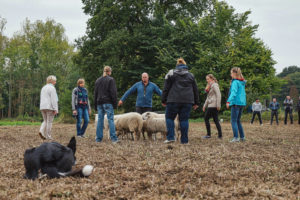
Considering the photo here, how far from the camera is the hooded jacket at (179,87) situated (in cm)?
736

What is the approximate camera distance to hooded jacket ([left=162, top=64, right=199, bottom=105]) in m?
7.36

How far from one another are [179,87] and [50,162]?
13.4ft

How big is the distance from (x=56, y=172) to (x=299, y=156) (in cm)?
463

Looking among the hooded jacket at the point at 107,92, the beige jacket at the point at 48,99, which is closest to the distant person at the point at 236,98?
the hooded jacket at the point at 107,92

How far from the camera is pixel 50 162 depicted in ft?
13.3

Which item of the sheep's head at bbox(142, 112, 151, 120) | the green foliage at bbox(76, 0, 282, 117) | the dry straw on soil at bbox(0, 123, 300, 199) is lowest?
the dry straw on soil at bbox(0, 123, 300, 199)

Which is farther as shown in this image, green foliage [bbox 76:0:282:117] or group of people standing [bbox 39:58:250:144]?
green foliage [bbox 76:0:282:117]

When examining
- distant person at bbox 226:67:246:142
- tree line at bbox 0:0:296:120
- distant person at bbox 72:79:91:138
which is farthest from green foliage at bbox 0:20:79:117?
distant person at bbox 226:67:246:142

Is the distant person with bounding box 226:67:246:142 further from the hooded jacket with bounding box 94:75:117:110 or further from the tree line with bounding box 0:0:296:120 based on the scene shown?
the tree line with bounding box 0:0:296:120

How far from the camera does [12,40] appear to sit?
1539 inches

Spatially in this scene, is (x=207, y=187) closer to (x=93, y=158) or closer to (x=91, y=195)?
(x=91, y=195)

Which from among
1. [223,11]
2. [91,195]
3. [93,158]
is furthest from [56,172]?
[223,11]

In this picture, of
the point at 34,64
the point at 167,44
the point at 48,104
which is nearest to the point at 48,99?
the point at 48,104

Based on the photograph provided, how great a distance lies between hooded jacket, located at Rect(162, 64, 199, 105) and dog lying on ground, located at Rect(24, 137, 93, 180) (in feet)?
12.1
